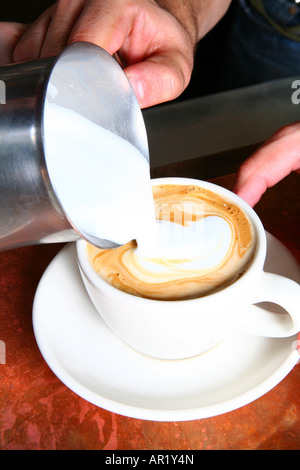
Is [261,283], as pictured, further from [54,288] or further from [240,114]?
[240,114]

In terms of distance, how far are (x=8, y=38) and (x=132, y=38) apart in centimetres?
40

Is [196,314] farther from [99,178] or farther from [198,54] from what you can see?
[198,54]

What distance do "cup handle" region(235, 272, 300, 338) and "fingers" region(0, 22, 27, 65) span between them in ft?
3.06

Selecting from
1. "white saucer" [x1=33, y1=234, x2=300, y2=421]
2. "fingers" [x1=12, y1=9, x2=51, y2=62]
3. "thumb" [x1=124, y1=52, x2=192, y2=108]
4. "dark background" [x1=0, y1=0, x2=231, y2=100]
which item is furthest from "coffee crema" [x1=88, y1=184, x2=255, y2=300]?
"dark background" [x1=0, y1=0, x2=231, y2=100]

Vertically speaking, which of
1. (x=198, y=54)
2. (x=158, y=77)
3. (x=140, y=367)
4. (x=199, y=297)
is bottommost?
(x=198, y=54)

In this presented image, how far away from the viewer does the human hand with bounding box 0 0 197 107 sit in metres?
0.94

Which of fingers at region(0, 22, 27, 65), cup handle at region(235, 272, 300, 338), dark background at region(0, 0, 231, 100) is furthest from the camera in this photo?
dark background at region(0, 0, 231, 100)

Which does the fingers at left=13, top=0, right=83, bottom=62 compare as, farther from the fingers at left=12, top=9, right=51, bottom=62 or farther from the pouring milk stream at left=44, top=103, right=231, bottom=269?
the pouring milk stream at left=44, top=103, right=231, bottom=269

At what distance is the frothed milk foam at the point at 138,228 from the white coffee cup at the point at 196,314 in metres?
0.03

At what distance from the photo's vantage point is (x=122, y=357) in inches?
31.2

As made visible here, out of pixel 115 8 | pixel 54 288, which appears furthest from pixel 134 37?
pixel 54 288

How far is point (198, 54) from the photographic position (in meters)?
2.52

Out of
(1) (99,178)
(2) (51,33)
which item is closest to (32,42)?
(2) (51,33)
